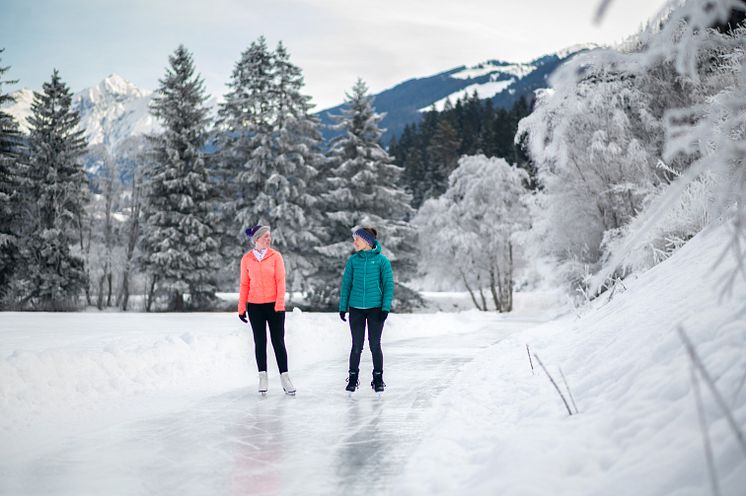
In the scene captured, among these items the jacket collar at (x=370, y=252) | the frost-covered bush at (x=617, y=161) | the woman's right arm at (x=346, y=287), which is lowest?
the woman's right arm at (x=346, y=287)

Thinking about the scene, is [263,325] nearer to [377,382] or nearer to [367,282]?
[367,282]

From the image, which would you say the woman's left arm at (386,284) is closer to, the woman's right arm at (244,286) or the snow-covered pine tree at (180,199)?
the woman's right arm at (244,286)

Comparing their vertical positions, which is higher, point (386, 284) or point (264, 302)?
point (386, 284)

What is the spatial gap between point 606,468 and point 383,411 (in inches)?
128

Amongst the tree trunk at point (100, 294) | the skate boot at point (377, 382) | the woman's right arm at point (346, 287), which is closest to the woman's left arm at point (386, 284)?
the woman's right arm at point (346, 287)

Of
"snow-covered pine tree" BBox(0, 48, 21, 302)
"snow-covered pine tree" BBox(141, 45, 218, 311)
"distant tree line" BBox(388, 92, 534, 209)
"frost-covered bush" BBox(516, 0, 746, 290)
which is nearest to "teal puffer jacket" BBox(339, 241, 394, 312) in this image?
"frost-covered bush" BBox(516, 0, 746, 290)

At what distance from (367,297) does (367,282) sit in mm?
183

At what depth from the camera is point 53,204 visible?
2888 centimetres

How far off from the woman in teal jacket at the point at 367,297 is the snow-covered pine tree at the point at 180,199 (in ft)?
75.2

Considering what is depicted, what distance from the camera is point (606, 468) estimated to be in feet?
9.57

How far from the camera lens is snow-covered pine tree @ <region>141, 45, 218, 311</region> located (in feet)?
92.7

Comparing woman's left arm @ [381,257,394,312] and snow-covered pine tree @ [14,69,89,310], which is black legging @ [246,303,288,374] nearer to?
woman's left arm @ [381,257,394,312]

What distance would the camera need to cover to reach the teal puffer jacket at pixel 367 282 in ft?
22.7

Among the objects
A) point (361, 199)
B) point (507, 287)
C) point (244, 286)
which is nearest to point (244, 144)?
point (361, 199)
